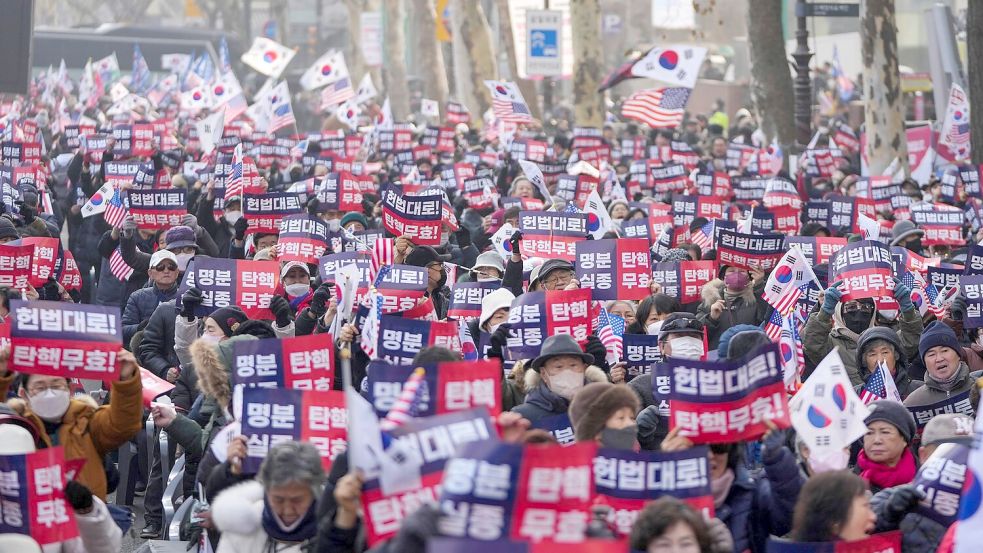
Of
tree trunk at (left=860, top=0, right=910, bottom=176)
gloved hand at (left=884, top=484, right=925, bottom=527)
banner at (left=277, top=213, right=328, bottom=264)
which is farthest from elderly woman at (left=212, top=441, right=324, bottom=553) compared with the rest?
tree trunk at (left=860, top=0, right=910, bottom=176)

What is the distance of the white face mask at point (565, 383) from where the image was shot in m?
7.55

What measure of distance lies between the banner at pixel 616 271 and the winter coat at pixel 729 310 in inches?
15.2

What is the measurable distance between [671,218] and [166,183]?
5.36 metres

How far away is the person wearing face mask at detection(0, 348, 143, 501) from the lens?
704cm

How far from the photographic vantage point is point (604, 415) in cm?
646

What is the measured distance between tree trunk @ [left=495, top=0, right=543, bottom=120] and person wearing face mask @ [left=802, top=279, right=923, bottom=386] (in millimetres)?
29129

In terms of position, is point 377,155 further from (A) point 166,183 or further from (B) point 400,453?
(B) point 400,453

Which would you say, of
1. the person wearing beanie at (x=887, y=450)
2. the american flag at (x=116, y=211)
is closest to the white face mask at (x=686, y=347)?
the person wearing beanie at (x=887, y=450)

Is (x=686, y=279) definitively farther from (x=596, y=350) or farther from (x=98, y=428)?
(x=98, y=428)

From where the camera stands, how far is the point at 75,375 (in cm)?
721

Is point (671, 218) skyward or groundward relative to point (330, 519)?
skyward

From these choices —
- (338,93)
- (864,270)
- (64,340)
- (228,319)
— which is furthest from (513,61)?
(64,340)

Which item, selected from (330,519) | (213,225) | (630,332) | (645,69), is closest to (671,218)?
(213,225)

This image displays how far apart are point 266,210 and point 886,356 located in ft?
20.2
